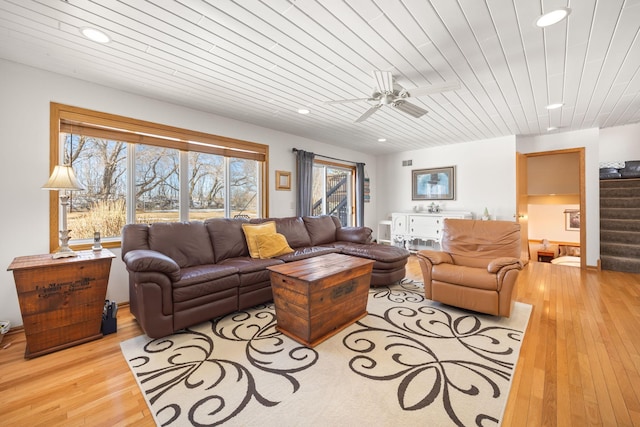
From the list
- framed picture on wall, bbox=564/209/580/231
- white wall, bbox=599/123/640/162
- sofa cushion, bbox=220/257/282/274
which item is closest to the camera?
sofa cushion, bbox=220/257/282/274

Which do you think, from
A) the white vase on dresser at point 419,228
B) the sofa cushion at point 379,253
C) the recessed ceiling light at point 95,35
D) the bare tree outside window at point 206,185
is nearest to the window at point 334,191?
the white vase on dresser at point 419,228

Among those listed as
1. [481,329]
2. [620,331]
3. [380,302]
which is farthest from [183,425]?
[620,331]

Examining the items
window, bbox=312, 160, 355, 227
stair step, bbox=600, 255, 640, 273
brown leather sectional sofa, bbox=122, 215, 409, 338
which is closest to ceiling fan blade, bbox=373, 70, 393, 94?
brown leather sectional sofa, bbox=122, 215, 409, 338

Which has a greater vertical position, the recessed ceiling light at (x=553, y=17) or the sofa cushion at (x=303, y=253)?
the recessed ceiling light at (x=553, y=17)

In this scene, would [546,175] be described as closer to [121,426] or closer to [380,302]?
[380,302]

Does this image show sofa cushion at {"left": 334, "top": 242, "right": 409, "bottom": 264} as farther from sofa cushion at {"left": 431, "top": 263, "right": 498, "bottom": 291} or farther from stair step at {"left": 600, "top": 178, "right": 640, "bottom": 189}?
stair step at {"left": 600, "top": 178, "right": 640, "bottom": 189}

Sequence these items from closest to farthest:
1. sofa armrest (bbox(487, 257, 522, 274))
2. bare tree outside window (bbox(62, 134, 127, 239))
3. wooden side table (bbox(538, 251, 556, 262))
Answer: sofa armrest (bbox(487, 257, 522, 274)) < bare tree outside window (bbox(62, 134, 127, 239)) < wooden side table (bbox(538, 251, 556, 262))

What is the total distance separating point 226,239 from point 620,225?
6758 millimetres

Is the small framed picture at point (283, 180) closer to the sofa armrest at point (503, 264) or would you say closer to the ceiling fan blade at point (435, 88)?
the ceiling fan blade at point (435, 88)

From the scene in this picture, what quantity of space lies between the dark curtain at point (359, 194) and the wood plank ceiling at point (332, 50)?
2.67 metres

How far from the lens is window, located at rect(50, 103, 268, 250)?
2852 millimetres

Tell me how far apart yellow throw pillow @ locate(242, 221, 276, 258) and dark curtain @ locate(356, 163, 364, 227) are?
9.74ft

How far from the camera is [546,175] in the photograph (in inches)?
233

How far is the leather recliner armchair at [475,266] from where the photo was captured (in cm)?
258
